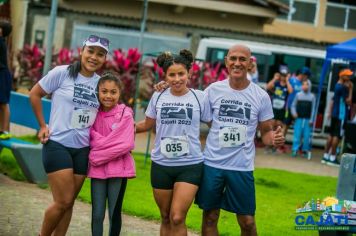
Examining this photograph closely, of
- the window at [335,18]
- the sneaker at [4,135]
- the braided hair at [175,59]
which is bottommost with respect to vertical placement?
the sneaker at [4,135]

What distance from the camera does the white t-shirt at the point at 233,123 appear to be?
6.66m

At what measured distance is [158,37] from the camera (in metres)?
24.6

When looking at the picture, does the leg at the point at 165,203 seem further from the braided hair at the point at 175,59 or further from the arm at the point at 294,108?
the arm at the point at 294,108

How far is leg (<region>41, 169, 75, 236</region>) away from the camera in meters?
6.62

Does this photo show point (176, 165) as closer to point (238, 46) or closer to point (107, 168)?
point (107, 168)

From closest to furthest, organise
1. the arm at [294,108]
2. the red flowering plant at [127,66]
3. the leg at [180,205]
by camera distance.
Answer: the leg at [180,205] → the arm at [294,108] → the red flowering plant at [127,66]

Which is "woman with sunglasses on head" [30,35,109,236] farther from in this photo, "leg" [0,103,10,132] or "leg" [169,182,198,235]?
"leg" [0,103,10,132]

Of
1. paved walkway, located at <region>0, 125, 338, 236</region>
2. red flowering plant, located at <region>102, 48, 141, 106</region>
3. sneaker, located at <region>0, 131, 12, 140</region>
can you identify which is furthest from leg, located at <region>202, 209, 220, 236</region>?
red flowering plant, located at <region>102, 48, 141, 106</region>

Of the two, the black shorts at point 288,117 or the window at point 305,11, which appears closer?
the black shorts at point 288,117

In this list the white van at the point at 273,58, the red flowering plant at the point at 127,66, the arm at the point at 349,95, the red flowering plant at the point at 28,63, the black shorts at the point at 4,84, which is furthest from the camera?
the white van at the point at 273,58

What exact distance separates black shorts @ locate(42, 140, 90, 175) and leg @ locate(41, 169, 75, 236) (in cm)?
5

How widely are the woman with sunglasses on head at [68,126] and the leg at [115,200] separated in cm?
26

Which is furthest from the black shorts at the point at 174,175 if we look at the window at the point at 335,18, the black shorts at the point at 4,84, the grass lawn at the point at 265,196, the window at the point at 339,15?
the window at the point at 335,18

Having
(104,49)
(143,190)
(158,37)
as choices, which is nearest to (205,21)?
(158,37)
